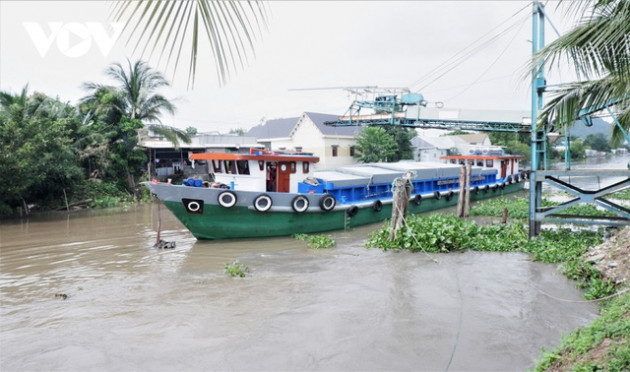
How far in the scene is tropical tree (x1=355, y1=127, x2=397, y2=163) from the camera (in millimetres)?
28578

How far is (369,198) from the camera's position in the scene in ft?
48.2

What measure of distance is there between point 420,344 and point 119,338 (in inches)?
148

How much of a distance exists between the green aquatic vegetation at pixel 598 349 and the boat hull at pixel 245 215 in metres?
8.21

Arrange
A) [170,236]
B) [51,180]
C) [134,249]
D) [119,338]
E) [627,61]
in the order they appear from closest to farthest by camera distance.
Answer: [627,61]
[119,338]
[134,249]
[170,236]
[51,180]

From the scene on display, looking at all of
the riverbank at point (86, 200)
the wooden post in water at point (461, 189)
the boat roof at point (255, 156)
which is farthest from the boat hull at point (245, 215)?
the riverbank at point (86, 200)

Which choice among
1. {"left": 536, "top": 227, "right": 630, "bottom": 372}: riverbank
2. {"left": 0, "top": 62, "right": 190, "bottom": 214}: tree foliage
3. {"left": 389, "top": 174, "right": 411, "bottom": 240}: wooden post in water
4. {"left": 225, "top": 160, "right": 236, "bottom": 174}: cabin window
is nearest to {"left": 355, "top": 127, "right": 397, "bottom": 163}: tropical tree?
{"left": 0, "top": 62, "right": 190, "bottom": 214}: tree foliage

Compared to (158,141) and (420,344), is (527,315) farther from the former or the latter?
(158,141)

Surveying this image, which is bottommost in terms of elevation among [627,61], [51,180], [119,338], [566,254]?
[119,338]

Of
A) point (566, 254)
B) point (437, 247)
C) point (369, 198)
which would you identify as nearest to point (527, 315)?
point (566, 254)

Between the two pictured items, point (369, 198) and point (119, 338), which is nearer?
point (119, 338)

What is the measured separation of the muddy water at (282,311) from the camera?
15.9 ft

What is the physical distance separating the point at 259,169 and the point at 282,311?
638 centimetres

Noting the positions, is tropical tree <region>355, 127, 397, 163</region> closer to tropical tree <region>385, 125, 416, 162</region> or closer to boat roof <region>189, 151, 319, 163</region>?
tropical tree <region>385, 125, 416, 162</region>

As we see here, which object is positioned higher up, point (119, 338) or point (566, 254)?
point (566, 254)
